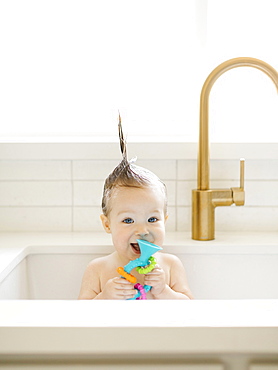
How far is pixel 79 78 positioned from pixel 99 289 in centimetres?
81

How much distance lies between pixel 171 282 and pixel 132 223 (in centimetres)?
21

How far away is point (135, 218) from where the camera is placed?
4.65 feet

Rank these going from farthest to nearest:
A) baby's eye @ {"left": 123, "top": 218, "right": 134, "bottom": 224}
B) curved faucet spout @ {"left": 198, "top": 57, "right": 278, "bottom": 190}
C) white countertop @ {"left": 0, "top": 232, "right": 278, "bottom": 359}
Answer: curved faucet spout @ {"left": 198, "top": 57, "right": 278, "bottom": 190}, baby's eye @ {"left": 123, "top": 218, "right": 134, "bottom": 224}, white countertop @ {"left": 0, "top": 232, "right": 278, "bottom": 359}

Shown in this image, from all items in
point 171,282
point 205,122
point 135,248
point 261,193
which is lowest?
point 171,282

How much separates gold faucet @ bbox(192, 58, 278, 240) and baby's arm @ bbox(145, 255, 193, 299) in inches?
5.9

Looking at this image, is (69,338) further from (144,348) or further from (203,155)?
(203,155)

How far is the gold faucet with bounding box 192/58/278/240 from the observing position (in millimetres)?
1607

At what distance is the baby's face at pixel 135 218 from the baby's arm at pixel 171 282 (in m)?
0.09

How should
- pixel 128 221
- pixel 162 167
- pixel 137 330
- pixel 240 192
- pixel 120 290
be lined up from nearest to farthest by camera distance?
1. pixel 137 330
2. pixel 120 290
3. pixel 128 221
4. pixel 240 192
5. pixel 162 167

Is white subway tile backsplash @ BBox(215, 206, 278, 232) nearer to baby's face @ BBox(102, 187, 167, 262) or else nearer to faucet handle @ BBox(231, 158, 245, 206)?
faucet handle @ BBox(231, 158, 245, 206)

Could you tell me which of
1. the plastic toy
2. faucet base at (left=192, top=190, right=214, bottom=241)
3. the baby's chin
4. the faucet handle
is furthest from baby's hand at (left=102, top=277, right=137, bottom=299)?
the faucet handle

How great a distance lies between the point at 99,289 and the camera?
1496 mm

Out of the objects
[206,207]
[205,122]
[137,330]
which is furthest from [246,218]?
[137,330]

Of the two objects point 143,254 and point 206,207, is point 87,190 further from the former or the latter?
point 143,254
